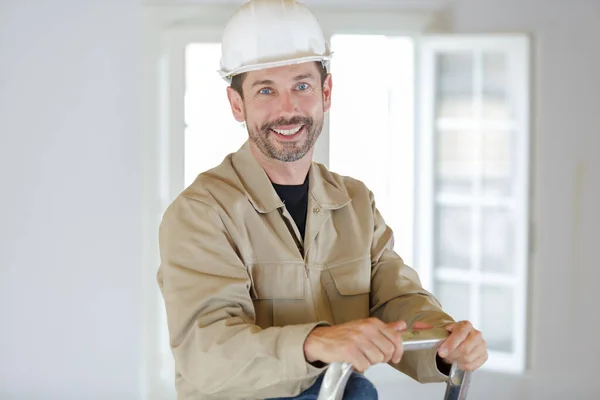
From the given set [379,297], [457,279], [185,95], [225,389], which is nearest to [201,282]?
[225,389]

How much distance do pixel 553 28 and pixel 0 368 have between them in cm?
329

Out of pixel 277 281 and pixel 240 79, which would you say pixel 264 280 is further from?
pixel 240 79

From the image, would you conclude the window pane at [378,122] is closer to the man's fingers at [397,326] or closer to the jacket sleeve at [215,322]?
the jacket sleeve at [215,322]

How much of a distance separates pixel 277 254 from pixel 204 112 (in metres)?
2.68

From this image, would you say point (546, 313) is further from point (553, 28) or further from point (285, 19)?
point (285, 19)

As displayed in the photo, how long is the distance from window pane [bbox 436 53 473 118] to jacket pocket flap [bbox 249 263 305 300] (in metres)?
2.86

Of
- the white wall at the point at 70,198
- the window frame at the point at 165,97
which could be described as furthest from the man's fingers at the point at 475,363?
the white wall at the point at 70,198

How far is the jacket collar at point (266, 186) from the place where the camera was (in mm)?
1833

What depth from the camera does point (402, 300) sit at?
74.3 inches

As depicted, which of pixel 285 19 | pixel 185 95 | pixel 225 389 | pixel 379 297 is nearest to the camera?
pixel 225 389

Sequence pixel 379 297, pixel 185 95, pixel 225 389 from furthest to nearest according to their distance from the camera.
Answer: pixel 185 95, pixel 379 297, pixel 225 389

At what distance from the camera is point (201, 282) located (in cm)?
167

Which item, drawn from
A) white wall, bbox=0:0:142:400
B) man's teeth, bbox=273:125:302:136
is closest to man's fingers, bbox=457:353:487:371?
man's teeth, bbox=273:125:302:136

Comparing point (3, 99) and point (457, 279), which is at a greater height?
point (3, 99)
